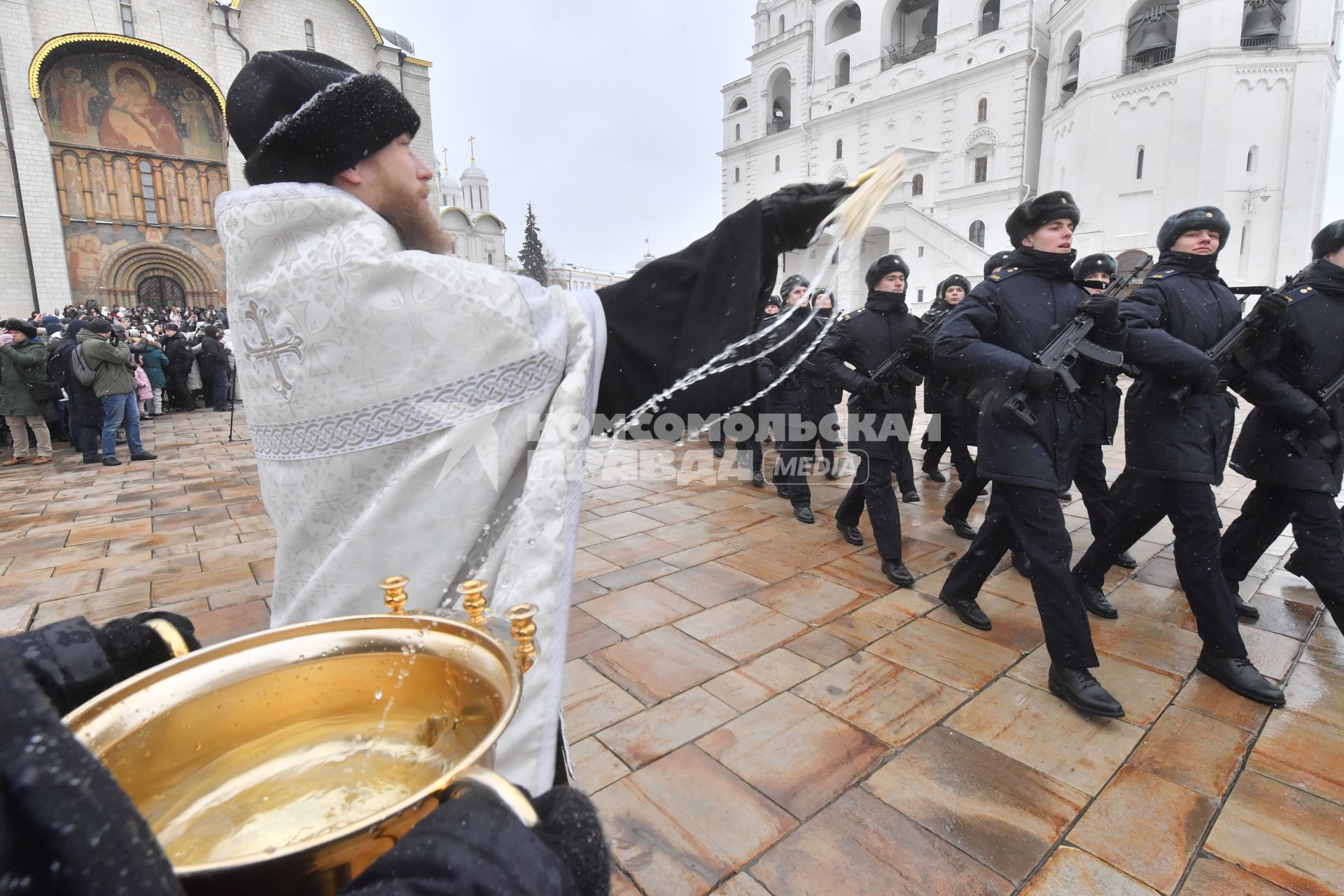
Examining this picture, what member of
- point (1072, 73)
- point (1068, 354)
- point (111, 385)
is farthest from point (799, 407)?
point (1072, 73)

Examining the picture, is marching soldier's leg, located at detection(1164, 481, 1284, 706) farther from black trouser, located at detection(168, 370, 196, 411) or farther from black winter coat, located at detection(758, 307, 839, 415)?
black trouser, located at detection(168, 370, 196, 411)

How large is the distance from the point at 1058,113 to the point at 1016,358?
106ft

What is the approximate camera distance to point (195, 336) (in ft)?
42.2

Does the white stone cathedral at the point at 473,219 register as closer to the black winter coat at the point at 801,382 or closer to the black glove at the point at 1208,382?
the black winter coat at the point at 801,382

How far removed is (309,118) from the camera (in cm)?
118

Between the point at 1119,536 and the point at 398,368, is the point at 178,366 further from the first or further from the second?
the point at 1119,536

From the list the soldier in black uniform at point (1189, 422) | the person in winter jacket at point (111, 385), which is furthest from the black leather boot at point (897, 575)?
the person in winter jacket at point (111, 385)

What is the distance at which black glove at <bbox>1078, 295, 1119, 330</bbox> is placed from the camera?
9.09 feet

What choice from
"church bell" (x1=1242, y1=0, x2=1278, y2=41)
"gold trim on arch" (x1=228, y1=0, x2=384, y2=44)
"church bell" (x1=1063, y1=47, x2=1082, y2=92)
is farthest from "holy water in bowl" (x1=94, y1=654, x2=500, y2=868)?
"church bell" (x1=1063, y1=47, x2=1082, y2=92)

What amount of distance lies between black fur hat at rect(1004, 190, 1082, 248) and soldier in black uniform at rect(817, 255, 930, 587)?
1.19 m

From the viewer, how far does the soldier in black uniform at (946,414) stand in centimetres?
521

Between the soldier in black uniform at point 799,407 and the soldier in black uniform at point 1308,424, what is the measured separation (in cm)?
→ 257

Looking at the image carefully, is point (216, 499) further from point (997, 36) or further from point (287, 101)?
point (997, 36)

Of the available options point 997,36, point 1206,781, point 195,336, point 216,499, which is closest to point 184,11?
point 195,336
